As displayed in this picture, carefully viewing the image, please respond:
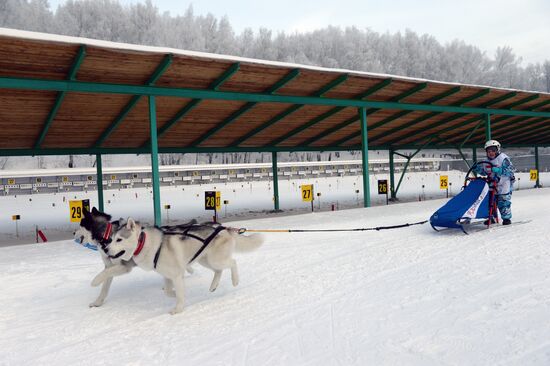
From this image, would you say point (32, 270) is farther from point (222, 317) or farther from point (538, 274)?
point (538, 274)

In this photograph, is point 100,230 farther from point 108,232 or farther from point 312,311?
point 312,311

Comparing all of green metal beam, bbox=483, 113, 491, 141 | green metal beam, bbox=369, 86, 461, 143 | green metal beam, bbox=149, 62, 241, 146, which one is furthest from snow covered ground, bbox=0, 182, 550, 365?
green metal beam, bbox=483, 113, 491, 141

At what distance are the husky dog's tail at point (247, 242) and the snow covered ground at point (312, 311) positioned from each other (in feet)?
2.20

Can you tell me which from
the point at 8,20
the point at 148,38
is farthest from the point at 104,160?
the point at 8,20

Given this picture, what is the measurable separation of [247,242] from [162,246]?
129cm

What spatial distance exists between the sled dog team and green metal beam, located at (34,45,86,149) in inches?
219

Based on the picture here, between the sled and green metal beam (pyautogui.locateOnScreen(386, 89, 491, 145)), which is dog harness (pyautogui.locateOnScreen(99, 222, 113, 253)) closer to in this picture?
the sled

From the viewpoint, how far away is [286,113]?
1580 centimetres

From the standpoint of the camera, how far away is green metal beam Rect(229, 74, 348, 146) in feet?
44.4

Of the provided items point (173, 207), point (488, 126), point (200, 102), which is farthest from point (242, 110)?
point (173, 207)

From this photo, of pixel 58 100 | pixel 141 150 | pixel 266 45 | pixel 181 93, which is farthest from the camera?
pixel 266 45

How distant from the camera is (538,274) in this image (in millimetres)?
5754

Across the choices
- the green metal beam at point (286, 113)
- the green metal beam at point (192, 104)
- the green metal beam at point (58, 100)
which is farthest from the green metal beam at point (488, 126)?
the green metal beam at point (58, 100)

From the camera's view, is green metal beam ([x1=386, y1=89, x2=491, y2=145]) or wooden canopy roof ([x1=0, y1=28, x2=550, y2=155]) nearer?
wooden canopy roof ([x1=0, y1=28, x2=550, y2=155])
